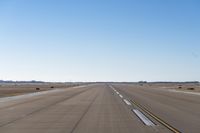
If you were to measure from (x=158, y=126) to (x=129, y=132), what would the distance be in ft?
7.13

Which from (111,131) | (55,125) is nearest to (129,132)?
(111,131)

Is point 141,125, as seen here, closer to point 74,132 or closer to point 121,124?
point 121,124

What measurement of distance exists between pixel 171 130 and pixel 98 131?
2.57 meters

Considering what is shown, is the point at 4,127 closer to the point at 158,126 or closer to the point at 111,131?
the point at 111,131

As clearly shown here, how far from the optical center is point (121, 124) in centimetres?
1692

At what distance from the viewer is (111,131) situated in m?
14.3

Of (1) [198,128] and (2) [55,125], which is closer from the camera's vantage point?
(1) [198,128]

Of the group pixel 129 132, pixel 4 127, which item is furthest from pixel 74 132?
pixel 4 127

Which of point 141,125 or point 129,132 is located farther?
point 141,125

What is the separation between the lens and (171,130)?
14.5m

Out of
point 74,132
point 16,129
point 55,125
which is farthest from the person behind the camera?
point 55,125

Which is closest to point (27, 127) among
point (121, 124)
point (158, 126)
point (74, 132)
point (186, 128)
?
point (74, 132)

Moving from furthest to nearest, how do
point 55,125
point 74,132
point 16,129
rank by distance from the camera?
point 55,125, point 16,129, point 74,132

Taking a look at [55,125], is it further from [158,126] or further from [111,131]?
[158,126]
